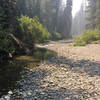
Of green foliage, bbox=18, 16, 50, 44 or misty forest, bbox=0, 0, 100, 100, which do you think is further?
green foliage, bbox=18, 16, 50, 44

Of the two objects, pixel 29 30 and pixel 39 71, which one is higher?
pixel 29 30

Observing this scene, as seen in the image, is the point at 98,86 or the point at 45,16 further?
the point at 45,16

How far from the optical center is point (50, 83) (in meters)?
6.06

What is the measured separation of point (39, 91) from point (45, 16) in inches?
2334

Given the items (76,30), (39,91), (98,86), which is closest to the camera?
(39,91)

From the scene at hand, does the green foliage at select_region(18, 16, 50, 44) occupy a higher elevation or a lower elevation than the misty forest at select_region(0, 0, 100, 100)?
higher

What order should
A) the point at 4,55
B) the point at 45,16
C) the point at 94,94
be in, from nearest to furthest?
1. the point at 94,94
2. the point at 4,55
3. the point at 45,16

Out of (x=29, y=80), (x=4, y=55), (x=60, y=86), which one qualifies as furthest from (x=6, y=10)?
(x=60, y=86)

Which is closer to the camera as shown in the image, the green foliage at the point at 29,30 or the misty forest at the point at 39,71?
the misty forest at the point at 39,71

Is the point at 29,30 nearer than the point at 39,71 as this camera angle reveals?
No

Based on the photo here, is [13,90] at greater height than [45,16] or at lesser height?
lesser

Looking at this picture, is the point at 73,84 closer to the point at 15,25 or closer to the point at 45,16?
the point at 15,25

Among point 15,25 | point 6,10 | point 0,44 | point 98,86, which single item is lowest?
point 98,86

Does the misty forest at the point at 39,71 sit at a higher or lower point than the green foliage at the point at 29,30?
lower
